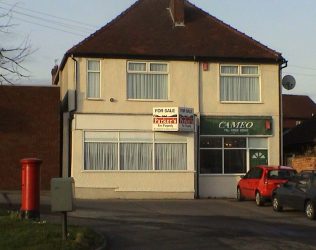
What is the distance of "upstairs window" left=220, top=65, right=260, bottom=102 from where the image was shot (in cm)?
2989

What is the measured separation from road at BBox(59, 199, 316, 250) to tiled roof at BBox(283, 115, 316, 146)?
497 inches

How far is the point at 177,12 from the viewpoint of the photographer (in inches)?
1220

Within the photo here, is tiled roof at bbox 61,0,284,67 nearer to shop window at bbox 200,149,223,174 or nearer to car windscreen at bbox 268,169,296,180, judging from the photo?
shop window at bbox 200,149,223,174

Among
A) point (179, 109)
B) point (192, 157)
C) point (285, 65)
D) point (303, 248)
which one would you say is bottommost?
point (303, 248)

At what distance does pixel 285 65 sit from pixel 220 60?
3.23m

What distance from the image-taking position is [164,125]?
2864 centimetres

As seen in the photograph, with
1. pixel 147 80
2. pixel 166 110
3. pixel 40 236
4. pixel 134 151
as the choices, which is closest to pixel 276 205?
pixel 166 110

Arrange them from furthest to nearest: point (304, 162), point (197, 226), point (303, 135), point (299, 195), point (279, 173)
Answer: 1. point (303, 135)
2. point (304, 162)
3. point (279, 173)
4. point (299, 195)
5. point (197, 226)

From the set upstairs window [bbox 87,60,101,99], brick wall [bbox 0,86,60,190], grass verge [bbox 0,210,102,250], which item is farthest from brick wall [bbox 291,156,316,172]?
grass verge [bbox 0,210,102,250]

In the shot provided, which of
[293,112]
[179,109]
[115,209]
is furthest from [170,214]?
[293,112]

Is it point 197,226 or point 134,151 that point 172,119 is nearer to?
point 134,151

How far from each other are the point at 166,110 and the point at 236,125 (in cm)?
348

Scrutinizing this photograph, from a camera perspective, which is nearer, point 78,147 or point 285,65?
point 78,147

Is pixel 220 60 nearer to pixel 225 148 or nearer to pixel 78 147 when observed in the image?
pixel 225 148
